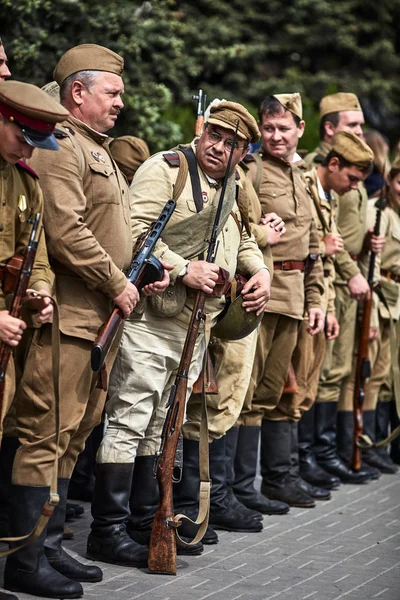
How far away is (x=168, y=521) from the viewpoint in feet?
20.2

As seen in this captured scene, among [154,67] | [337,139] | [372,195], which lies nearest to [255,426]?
[337,139]

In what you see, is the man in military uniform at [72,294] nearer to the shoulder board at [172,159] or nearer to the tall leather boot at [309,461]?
the shoulder board at [172,159]

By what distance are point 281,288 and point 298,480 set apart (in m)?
1.45

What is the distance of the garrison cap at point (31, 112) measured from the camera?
16.9 feet

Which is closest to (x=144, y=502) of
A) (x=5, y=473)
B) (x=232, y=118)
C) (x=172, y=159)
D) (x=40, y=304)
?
(x=5, y=473)

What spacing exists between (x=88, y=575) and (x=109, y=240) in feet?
5.20

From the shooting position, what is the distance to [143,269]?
6.07m

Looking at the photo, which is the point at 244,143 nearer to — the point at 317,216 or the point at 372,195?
the point at 317,216

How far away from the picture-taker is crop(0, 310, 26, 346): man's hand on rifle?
16.8 feet

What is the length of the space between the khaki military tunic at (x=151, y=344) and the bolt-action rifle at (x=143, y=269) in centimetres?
21

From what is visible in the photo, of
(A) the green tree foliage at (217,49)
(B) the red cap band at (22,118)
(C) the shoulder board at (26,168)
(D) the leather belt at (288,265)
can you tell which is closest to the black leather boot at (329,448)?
(D) the leather belt at (288,265)

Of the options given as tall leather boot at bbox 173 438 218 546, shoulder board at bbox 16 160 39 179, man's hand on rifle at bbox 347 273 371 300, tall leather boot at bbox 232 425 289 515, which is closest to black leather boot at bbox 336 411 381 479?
man's hand on rifle at bbox 347 273 371 300

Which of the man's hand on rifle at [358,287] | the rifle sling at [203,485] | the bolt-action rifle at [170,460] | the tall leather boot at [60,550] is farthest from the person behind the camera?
the man's hand on rifle at [358,287]

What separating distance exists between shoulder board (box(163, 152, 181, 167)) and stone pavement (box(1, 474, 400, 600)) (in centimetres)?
206
